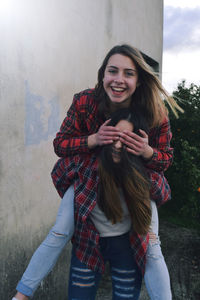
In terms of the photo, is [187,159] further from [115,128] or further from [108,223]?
[115,128]

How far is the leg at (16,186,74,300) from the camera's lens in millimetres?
1639

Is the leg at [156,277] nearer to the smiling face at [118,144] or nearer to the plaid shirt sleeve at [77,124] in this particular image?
the smiling face at [118,144]

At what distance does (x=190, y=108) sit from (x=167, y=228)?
198 cm

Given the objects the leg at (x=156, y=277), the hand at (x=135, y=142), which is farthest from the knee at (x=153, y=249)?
the hand at (x=135, y=142)

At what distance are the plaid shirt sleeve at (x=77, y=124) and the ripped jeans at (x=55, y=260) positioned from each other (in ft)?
0.83

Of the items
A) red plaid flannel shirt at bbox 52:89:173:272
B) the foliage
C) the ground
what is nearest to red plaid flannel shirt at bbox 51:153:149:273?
red plaid flannel shirt at bbox 52:89:173:272

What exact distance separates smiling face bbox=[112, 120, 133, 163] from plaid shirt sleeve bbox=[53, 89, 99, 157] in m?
0.15

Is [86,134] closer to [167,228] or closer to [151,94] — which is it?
[151,94]

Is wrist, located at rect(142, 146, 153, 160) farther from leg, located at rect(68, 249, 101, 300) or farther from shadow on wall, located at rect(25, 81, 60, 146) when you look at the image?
shadow on wall, located at rect(25, 81, 60, 146)

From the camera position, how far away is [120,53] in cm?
185

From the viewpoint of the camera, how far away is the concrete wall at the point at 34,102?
2.31 metres

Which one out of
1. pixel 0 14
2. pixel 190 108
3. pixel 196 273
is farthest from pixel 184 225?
pixel 0 14

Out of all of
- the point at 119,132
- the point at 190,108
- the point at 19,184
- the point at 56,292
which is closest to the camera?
the point at 119,132

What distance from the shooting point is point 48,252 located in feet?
5.52
